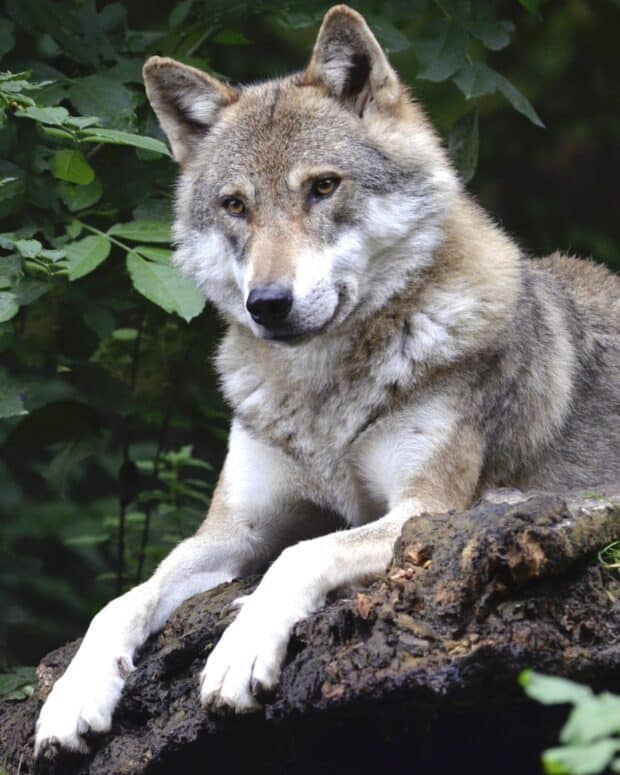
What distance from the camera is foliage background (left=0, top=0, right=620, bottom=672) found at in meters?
4.98

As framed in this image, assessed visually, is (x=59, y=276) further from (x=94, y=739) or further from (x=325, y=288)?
(x=94, y=739)

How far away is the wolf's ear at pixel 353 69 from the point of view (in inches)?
186

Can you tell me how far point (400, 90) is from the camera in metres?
4.98

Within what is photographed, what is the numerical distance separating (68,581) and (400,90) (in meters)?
3.77

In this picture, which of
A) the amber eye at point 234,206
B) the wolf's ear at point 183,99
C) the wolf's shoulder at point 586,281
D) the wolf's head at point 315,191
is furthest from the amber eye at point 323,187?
the wolf's shoulder at point 586,281

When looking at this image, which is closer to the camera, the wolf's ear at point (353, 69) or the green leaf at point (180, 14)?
the wolf's ear at point (353, 69)

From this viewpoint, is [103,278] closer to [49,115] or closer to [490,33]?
[49,115]

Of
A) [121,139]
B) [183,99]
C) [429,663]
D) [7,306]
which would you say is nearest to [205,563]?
[7,306]

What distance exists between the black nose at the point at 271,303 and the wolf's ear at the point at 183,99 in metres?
1.22

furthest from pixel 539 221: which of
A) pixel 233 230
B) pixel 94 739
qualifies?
pixel 94 739

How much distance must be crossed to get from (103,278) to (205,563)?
166cm

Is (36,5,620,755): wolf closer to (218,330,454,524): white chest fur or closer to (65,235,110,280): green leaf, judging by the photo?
(218,330,454,524): white chest fur

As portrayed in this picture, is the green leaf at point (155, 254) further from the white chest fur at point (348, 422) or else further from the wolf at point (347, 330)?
the white chest fur at point (348, 422)

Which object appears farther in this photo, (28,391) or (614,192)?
(614,192)
